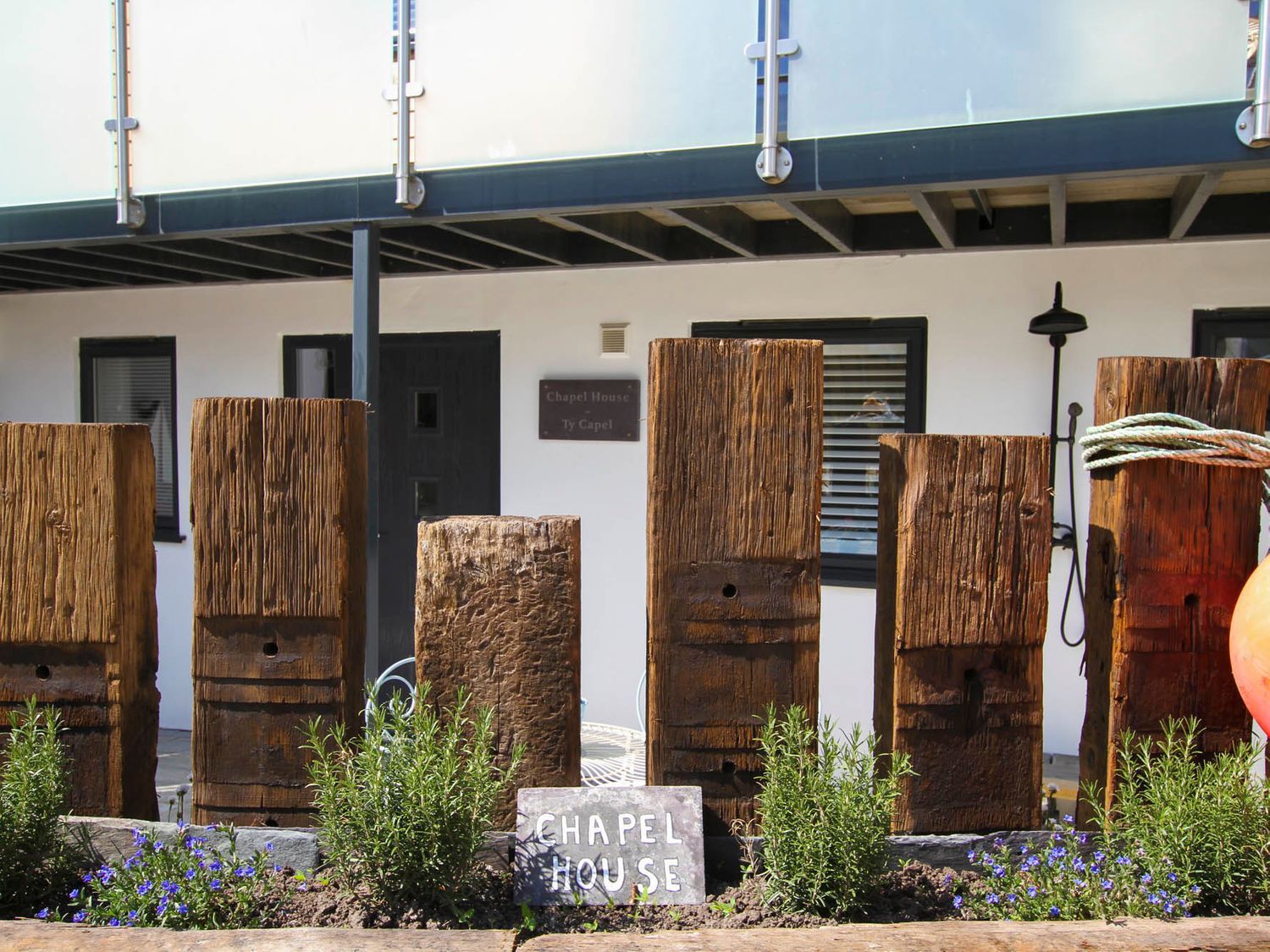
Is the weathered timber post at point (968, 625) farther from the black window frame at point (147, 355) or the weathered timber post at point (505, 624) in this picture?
the black window frame at point (147, 355)

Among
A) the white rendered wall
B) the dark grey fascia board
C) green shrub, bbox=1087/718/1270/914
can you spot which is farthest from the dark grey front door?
green shrub, bbox=1087/718/1270/914

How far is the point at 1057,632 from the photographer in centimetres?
434

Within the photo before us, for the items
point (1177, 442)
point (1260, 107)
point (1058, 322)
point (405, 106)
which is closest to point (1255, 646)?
point (1177, 442)

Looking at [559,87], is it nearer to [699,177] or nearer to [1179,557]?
[699,177]

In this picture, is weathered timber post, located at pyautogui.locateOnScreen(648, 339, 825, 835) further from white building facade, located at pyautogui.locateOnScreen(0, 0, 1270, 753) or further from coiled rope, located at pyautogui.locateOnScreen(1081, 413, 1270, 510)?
white building facade, located at pyautogui.locateOnScreen(0, 0, 1270, 753)

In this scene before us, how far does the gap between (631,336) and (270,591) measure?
11.2 feet

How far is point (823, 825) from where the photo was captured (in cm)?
161

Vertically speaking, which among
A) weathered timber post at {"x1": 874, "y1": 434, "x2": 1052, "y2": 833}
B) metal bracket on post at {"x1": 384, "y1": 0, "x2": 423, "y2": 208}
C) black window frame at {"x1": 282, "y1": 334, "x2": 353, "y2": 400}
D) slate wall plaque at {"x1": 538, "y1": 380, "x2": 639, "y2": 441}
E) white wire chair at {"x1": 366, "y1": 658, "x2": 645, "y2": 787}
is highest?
metal bracket on post at {"x1": 384, "y1": 0, "x2": 423, "y2": 208}

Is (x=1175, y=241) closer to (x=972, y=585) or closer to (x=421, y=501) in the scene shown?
(x=972, y=585)

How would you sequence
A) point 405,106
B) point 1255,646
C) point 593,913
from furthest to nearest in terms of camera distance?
point 405,106, point 593,913, point 1255,646

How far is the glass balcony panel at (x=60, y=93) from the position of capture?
14.1 ft

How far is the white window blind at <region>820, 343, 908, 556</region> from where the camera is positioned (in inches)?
185

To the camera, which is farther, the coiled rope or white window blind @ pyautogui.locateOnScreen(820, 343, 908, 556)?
white window blind @ pyautogui.locateOnScreen(820, 343, 908, 556)

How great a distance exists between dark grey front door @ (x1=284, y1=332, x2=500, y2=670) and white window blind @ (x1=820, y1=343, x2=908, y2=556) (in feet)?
6.21
